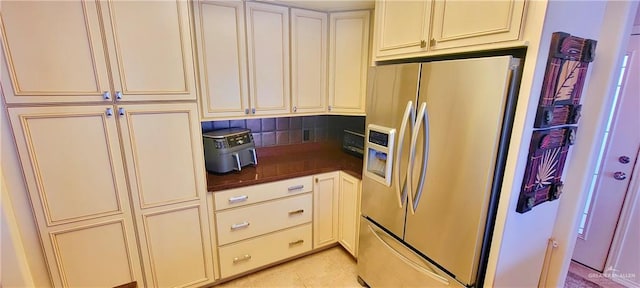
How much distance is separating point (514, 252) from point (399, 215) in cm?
57

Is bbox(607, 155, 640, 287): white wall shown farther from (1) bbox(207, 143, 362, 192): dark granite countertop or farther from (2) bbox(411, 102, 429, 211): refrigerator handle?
(1) bbox(207, 143, 362, 192): dark granite countertop

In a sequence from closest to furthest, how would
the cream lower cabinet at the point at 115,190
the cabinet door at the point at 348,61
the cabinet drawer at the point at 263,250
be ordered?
the cream lower cabinet at the point at 115,190, the cabinet drawer at the point at 263,250, the cabinet door at the point at 348,61

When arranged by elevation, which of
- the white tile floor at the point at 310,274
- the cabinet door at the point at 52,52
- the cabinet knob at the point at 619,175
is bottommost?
the white tile floor at the point at 310,274

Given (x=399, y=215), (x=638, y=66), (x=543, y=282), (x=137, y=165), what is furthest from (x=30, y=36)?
(x=638, y=66)

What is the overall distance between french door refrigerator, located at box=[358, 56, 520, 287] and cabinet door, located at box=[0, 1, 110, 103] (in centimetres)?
148

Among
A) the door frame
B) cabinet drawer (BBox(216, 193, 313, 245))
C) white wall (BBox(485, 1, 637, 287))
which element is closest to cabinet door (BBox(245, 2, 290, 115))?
cabinet drawer (BBox(216, 193, 313, 245))

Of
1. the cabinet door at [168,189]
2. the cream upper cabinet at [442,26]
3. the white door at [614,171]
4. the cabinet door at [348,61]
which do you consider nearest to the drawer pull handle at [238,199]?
the cabinet door at [168,189]

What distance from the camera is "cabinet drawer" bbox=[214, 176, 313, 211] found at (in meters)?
1.85

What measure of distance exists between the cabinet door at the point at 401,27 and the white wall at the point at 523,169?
0.51 m

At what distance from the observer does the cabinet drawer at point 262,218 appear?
191 centimetres

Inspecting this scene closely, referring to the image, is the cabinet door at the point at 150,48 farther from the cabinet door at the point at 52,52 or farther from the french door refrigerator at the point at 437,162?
the french door refrigerator at the point at 437,162

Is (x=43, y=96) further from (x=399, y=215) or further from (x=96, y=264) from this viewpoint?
(x=399, y=215)

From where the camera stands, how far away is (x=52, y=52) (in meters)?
1.28

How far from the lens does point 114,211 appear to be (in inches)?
61.5
